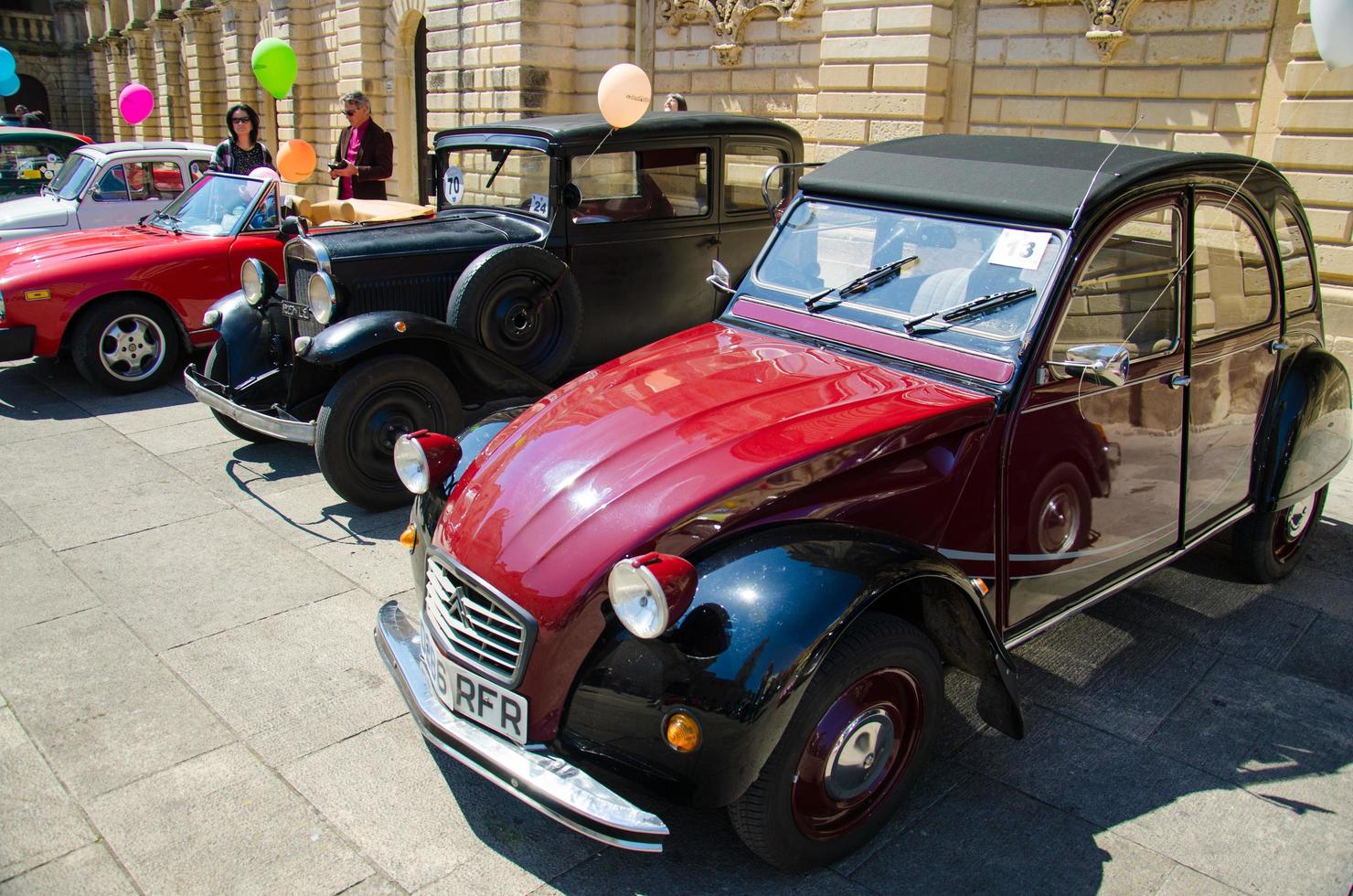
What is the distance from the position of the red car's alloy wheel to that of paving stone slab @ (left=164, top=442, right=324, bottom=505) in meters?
4.15

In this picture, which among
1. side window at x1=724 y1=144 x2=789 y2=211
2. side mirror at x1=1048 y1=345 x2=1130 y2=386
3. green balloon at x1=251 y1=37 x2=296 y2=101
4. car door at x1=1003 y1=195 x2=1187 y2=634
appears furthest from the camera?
green balloon at x1=251 y1=37 x2=296 y2=101

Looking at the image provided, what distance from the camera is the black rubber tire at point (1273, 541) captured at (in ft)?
14.8

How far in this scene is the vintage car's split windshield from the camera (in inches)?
129

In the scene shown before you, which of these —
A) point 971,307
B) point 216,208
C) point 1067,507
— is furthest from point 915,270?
point 216,208

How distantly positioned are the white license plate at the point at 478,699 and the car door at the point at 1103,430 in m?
1.67

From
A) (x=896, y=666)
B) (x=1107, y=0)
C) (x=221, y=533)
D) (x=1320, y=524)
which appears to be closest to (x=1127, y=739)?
(x=896, y=666)

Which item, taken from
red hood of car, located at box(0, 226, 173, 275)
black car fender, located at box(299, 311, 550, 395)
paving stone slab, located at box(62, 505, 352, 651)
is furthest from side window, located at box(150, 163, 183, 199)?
paving stone slab, located at box(62, 505, 352, 651)

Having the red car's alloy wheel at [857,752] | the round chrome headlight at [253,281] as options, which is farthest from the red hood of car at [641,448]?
the round chrome headlight at [253,281]

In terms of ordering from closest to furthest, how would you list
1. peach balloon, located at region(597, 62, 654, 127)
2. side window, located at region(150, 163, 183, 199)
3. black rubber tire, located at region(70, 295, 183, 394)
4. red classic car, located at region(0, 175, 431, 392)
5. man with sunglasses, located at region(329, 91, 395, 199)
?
peach balloon, located at region(597, 62, 654, 127), red classic car, located at region(0, 175, 431, 392), black rubber tire, located at region(70, 295, 183, 394), man with sunglasses, located at region(329, 91, 395, 199), side window, located at region(150, 163, 183, 199)

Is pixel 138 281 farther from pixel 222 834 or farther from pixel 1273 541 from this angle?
pixel 1273 541

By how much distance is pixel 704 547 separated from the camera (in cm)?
269

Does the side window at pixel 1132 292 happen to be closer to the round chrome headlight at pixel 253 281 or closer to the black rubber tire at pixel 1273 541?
the black rubber tire at pixel 1273 541

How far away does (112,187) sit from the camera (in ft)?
32.4

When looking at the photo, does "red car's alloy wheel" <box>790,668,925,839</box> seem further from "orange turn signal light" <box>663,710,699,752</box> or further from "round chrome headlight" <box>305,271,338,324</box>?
"round chrome headlight" <box>305,271,338,324</box>
